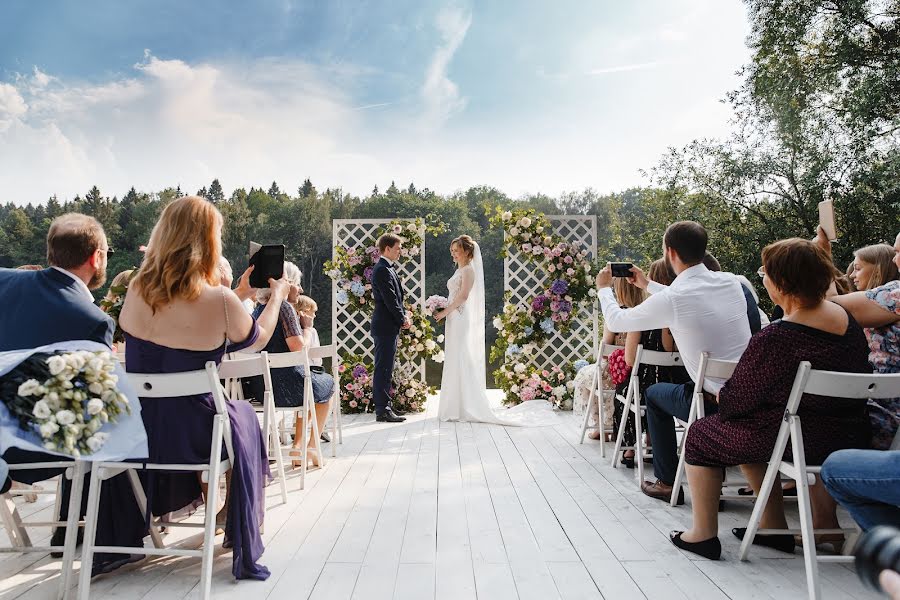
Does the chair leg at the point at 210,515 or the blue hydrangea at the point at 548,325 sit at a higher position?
the blue hydrangea at the point at 548,325

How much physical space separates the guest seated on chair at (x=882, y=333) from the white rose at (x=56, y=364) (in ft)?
8.65

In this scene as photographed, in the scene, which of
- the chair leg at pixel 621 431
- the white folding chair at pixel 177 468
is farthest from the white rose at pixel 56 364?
the chair leg at pixel 621 431

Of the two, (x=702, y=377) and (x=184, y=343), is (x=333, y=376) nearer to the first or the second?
(x=184, y=343)

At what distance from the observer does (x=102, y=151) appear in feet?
84.7

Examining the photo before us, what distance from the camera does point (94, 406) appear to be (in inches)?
65.1

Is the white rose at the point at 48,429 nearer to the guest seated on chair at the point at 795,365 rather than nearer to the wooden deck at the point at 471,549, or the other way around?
the wooden deck at the point at 471,549

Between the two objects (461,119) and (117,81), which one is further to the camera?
(117,81)

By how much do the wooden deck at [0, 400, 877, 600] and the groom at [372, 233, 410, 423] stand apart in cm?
184

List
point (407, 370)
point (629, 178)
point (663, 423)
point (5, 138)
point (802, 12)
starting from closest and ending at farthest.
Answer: point (663, 423) → point (407, 370) → point (802, 12) → point (629, 178) → point (5, 138)

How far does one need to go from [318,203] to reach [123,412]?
1242 inches

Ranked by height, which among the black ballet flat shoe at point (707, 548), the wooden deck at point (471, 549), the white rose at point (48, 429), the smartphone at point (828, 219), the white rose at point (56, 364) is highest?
the smartphone at point (828, 219)

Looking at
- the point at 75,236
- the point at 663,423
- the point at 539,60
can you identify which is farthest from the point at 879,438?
the point at 539,60

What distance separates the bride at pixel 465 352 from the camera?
5.62 meters

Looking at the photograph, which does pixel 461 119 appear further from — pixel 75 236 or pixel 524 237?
pixel 75 236
